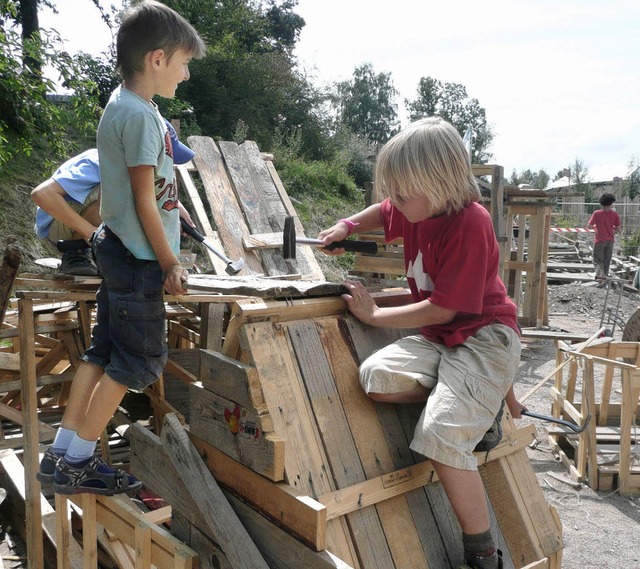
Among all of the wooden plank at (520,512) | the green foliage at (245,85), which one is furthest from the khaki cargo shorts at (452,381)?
the green foliage at (245,85)

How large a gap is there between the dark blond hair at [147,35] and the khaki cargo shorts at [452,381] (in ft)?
4.76

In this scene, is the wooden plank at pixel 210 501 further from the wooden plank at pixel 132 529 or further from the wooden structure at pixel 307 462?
the wooden plank at pixel 132 529

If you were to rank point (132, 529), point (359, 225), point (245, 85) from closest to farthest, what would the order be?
1. point (132, 529)
2. point (359, 225)
3. point (245, 85)

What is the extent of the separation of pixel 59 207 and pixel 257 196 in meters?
3.49

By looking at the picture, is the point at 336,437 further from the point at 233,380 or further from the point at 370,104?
the point at 370,104

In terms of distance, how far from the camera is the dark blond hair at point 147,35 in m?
2.32

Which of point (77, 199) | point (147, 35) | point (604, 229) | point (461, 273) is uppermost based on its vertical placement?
point (147, 35)

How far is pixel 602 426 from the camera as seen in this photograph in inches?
253

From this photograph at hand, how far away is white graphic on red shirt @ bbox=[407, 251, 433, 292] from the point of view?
7.69ft

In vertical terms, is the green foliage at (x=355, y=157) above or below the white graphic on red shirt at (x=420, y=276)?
above

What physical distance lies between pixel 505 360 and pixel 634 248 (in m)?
21.7

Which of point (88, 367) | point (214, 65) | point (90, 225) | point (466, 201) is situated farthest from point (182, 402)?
point (214, 65)

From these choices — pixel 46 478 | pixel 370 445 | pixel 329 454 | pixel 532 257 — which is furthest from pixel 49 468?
pixel 532 257

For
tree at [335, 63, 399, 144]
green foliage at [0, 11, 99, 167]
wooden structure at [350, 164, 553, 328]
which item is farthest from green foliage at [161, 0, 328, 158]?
tree at [335, 63, 399, 144]
